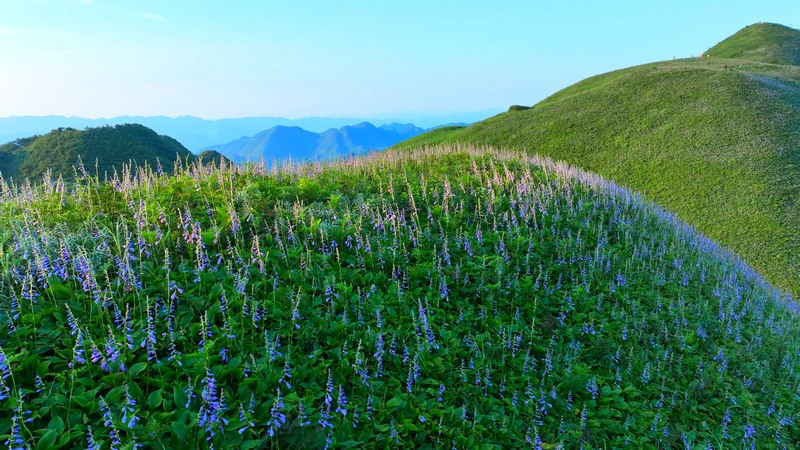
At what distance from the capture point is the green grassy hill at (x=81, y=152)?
18.0 m

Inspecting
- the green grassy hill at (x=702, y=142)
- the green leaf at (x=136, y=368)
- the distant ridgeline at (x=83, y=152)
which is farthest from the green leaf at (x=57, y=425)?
the green grassy hill at (x=702, y=142)

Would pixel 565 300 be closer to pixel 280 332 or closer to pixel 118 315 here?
pixel 280 332

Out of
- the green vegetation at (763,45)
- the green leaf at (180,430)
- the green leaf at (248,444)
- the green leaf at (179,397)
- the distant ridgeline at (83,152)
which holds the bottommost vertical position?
the green leaf at (248,444)

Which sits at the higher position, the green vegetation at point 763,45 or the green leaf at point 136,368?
the green vegetation at point 763,45

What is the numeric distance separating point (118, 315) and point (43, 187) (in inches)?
246

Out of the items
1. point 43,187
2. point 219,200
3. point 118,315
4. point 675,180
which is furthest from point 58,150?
point 675,180

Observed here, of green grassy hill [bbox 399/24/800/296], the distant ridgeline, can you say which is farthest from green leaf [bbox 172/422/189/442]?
green grassy hill [bbox 399/24/800/296]

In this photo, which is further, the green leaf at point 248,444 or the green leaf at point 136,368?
the green leaf at point 136,368

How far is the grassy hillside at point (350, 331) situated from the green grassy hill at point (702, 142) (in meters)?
17.2

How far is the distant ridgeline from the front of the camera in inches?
711

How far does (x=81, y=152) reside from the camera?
19.2 meters

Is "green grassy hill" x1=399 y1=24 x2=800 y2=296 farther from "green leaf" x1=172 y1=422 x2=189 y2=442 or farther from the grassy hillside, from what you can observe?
"green leaf" x1=172 y1=422 x2=189 y2=442

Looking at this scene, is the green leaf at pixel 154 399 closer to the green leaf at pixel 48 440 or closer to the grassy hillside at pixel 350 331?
the grassy hillside at pixel 350 331

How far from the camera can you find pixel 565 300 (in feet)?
25.4
